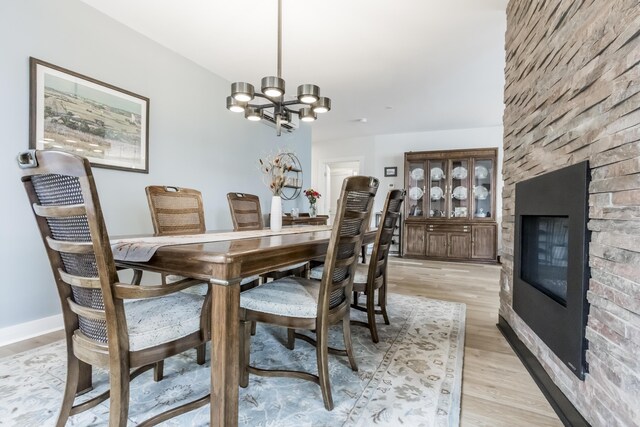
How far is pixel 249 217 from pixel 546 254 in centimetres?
223

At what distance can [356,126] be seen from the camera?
5.91 m

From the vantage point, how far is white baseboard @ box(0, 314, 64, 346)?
2061mm

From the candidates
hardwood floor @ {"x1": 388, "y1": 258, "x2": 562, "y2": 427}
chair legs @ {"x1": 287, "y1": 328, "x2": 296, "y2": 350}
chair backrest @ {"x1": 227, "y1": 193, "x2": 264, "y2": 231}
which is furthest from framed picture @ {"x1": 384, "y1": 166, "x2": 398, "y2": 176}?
chair legs @ {"x1": 287, "y1": 328, "x2": 296, "y2": 350}

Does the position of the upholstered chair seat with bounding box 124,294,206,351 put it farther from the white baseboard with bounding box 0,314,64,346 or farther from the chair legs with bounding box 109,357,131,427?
the white baseboard with bounding box 0,314,64,346

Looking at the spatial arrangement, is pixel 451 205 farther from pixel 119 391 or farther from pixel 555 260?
pixel 119 391

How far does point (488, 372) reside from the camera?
1754mm

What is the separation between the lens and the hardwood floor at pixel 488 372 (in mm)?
1372

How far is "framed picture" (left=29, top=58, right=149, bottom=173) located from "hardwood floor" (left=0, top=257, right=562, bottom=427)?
54.5 inches

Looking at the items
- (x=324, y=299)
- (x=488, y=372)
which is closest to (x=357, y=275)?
(x=324, y=299)

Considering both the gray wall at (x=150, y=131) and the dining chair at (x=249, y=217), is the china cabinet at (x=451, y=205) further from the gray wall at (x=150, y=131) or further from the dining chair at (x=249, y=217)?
the dining chair at (x=249, y=217)

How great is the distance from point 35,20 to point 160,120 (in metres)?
1.06

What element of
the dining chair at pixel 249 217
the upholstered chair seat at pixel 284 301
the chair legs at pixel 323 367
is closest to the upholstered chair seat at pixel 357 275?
the dining chair at pixel 249 217

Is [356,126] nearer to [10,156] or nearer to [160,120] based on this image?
[160,120]

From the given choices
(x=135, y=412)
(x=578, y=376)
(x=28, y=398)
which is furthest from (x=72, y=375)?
(x=578, y=376)
